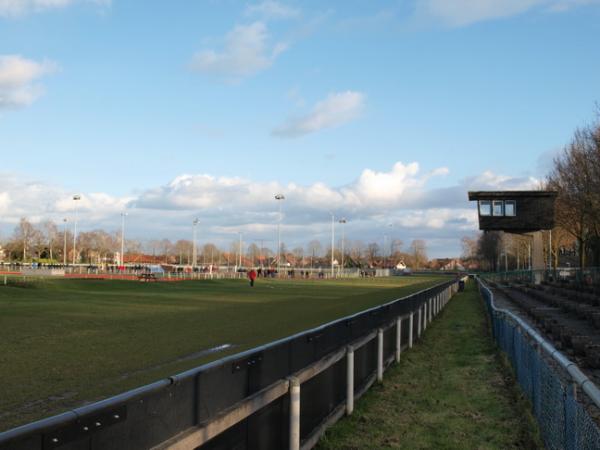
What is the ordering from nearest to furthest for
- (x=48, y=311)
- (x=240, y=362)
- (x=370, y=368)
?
(x=240, y=362), (x=370, y=368), (x=48, y=311)

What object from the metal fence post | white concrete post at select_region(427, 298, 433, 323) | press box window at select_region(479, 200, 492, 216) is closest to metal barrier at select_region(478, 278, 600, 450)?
the metal fence post

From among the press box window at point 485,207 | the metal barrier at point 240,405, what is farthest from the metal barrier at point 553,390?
the press box window at point 485,207

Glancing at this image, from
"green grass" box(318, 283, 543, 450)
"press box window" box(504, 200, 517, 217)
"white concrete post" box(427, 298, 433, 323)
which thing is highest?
"press box window" box(504, 200, 517, 217)

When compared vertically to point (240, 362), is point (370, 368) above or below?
below

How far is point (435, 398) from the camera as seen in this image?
30.5 ft

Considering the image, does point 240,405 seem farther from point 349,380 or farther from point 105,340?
point 105,340

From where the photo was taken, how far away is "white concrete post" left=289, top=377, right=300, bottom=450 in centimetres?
559

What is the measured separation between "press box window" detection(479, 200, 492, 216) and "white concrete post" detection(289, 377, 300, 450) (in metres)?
47.8

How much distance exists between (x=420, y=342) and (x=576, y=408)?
1155 centimetres

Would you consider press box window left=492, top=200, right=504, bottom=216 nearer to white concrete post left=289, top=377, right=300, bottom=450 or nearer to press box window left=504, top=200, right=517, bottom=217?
press box window left=504, top=200, right=517, bottom=217

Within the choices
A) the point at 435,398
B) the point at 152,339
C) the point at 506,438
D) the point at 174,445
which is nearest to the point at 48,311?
the point at 152,339

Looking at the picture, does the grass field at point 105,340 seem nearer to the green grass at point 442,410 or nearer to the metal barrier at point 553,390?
the green grass at point 442,410

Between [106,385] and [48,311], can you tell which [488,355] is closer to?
[106,385]

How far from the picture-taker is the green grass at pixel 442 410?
7.00 meters
